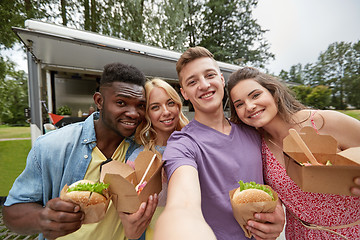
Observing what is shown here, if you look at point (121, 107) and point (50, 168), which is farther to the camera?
point (121, 107)

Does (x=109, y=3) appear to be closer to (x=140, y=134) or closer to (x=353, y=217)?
(x=140, y=134)

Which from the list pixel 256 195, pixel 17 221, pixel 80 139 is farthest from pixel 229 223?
pixel 17 221

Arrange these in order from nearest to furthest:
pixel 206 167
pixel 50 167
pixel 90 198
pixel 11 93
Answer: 1. pixel 90 198
2. pixel 206 167
3. pixel 50 167
4. pixel 11 93

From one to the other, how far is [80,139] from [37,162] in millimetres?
371

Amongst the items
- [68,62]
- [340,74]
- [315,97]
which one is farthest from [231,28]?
[340,74]

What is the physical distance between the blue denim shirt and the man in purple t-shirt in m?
0.85

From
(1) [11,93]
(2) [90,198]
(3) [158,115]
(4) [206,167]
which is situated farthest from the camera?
(1) [11,93]

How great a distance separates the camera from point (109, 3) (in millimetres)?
8555

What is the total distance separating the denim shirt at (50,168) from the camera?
1.48m

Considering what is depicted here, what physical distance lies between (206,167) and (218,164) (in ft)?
0.34

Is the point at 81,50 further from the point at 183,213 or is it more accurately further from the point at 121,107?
the point at 183,213

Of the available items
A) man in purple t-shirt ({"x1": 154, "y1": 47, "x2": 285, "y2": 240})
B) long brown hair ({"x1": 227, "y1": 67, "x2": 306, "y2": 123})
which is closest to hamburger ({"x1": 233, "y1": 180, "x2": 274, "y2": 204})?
man in purple t-shirt ({"x1": 154, "y1": 47, "x2": 285, "y2": 240})

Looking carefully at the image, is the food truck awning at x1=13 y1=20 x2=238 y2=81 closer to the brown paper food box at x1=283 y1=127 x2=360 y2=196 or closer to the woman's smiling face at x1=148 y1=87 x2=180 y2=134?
the woman's smiling face at x1=148 y1=87 x2=180 y2=134

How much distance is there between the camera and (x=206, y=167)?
1.42m
